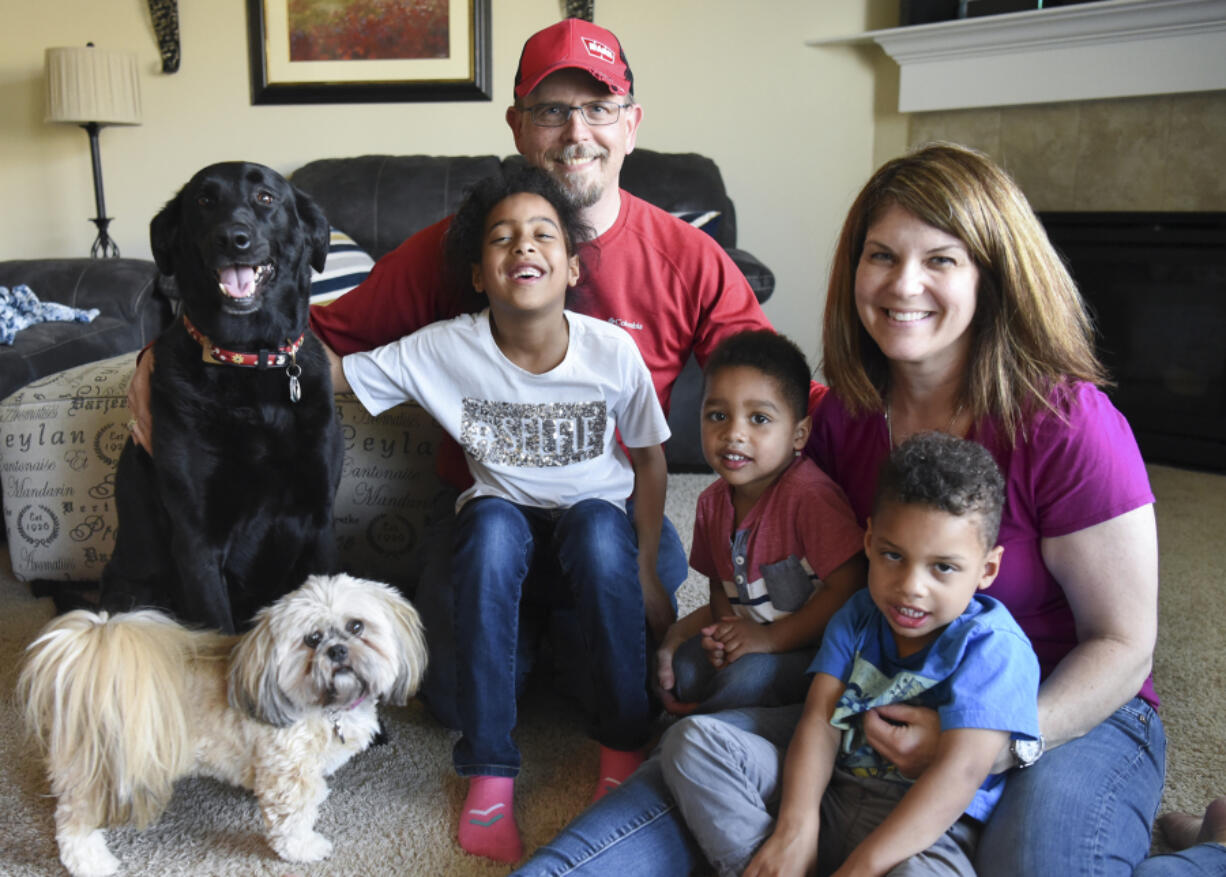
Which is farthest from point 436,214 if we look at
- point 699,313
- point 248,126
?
point 699,313

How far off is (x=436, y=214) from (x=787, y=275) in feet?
4.90

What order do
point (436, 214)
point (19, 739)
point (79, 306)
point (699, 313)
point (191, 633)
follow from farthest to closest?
point (436, 214), point (79, 306), point (699, 313), point (19, 739), point (191, 633)

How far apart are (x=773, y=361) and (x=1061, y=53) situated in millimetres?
2669

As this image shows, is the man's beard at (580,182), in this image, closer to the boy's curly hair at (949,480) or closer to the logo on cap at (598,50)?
the logo on cap at (598,50)

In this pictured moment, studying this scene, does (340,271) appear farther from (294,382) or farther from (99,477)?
(294,382)

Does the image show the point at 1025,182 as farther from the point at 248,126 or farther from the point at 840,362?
the point at 248,126

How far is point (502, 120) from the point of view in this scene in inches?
155

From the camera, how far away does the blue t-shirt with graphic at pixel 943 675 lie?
3.21 feet

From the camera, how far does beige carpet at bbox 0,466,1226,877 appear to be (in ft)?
4.21

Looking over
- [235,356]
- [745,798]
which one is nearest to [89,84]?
[235,356]

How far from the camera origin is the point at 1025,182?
138 inches

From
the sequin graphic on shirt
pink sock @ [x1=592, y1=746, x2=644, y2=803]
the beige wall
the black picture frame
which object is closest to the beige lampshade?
the beige wall

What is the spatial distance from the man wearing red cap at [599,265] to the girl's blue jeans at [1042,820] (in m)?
0.51

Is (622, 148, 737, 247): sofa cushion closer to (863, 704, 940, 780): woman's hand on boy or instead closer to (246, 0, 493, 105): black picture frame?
(246, 0, 493, 105): black picture frame
